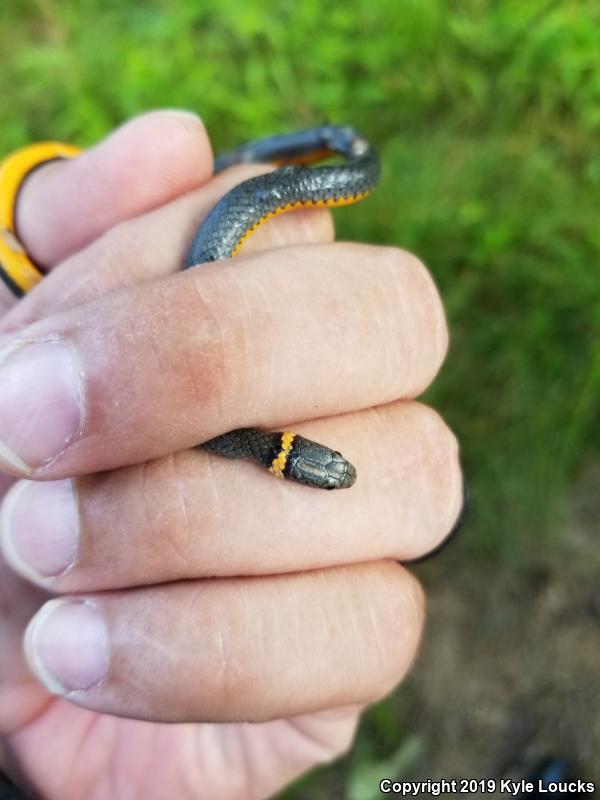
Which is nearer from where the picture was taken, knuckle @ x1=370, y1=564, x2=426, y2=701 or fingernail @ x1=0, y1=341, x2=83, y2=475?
fingernail @ x1=0, y1=341, x2=83, y2=475

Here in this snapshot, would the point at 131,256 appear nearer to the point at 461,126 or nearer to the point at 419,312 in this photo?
the point at 419,312

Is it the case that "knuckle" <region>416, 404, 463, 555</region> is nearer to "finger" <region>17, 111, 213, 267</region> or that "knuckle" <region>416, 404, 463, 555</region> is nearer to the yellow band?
"finger" <region>17, 111, 213, 267</region>

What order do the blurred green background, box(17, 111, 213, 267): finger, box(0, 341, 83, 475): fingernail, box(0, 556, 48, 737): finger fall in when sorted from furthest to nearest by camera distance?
1. the blurred green background
2. box(17, 111, 213, 267): finger
3. box(0, 556, 48, 737): finger
4. box(0, 341, 83, 475): fingernail

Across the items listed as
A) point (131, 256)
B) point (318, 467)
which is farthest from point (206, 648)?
point (131, 256)

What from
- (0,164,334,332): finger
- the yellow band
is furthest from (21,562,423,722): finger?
the yellow band

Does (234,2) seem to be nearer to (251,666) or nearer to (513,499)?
(513,499)

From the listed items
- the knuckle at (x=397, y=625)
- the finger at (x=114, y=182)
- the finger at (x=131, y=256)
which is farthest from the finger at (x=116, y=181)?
the knuckle at (x=397, y=625)
